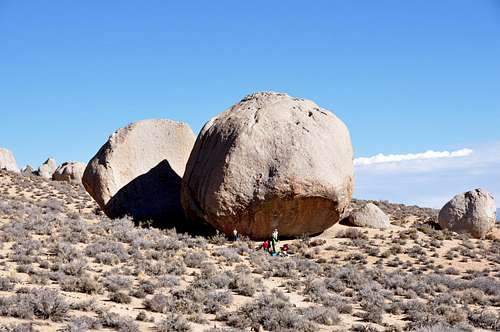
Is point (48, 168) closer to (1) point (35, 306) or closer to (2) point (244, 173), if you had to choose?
(2) point (244, 173)

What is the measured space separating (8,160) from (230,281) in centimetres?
4721

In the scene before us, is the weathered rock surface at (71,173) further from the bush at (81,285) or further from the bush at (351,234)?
the bush at (81,285)

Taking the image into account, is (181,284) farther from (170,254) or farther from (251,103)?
(251,103)

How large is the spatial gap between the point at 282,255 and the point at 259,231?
186 cm

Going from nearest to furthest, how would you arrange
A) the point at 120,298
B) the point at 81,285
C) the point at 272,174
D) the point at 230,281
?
the point at 120,298 < the point at 81,285 < the point at 230,281 < the point at 272,174

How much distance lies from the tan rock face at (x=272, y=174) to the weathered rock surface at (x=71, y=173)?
27632 millimetres

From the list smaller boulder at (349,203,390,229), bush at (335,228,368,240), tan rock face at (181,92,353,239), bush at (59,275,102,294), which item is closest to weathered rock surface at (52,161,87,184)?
tan rock face at (181,92,353,239)

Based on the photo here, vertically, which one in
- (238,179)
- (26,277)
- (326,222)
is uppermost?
(238,179)

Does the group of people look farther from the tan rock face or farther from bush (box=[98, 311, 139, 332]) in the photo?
bush (box=[98, 311, 139, 332])

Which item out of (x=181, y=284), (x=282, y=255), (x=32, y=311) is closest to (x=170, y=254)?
(x=181, y=284)

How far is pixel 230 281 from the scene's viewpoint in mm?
11195

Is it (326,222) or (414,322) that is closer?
(414,322)

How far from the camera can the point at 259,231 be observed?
17109 millimetres

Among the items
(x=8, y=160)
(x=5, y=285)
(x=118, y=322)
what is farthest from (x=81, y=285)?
(x=8, y=160)
